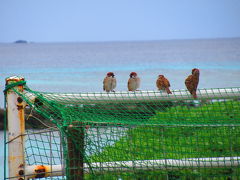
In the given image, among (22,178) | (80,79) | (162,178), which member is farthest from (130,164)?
(80,79)

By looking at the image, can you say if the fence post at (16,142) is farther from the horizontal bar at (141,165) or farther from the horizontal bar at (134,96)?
the horizontal bar at (134,96)

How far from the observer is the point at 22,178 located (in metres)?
2.78

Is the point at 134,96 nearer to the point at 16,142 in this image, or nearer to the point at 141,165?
the point at 141,165

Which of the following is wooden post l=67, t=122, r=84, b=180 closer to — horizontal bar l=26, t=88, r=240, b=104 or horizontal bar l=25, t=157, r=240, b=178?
horizontal bar l=25, t=157, r=240, b=178

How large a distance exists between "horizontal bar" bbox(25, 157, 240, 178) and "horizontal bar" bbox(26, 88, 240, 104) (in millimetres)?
413

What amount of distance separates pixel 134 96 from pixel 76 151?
543mm

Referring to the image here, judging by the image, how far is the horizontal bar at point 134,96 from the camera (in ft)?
10.1

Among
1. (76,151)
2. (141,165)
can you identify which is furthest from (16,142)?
(141,165)

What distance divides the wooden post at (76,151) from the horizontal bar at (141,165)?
Result: 0.06 meters

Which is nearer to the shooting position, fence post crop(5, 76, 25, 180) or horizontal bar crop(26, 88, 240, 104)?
fence post crop(5, 76, 25, 180)

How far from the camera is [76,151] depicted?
9.62ft

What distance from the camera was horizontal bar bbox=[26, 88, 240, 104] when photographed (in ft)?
10.1

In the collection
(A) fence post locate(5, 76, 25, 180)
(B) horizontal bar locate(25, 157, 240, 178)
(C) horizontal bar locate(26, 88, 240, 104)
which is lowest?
(B) horizontal bar locate(25, 157, 240, 178)

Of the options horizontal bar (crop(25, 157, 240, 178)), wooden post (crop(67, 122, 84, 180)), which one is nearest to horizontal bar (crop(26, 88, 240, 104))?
wooden post (crop(67, 122, 84, 180))
